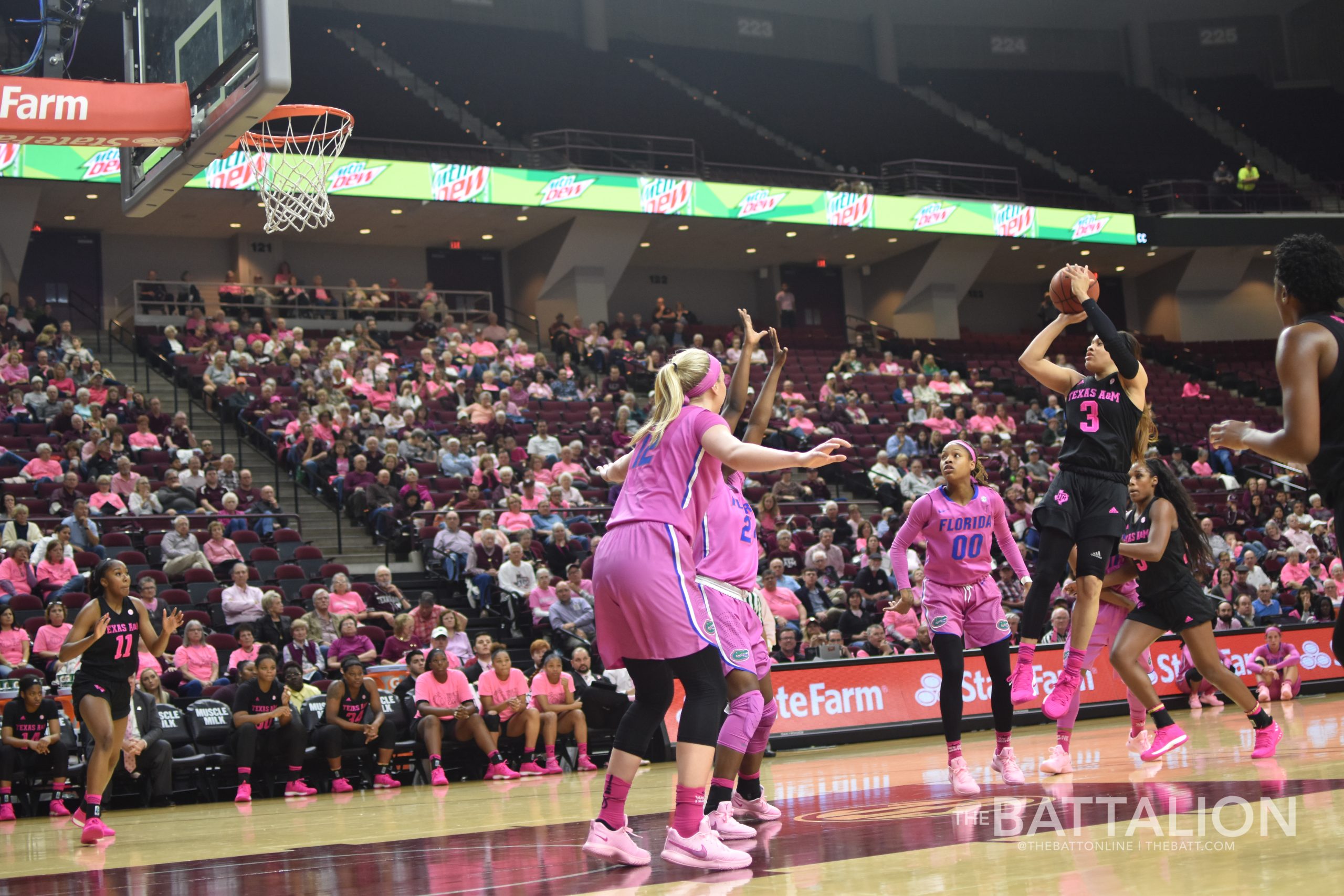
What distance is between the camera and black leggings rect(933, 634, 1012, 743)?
22.4ft

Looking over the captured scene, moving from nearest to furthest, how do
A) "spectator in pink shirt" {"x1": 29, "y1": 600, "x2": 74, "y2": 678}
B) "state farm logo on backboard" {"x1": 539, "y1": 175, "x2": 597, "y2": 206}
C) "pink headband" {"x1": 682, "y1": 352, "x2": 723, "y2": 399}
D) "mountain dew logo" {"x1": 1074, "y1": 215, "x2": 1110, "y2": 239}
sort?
"pink headband" {"x1": 682, "y1": 352, "x2": 723, "y2": 399}
"spectator in pink shirt" {"x1": 29, "y1": 600, "x2": 74, "y2": 678}
"state farm logo on backboard" {"x1": 539, "y1": 175, "x2": 597, "y2": 206}
"mountain dew logo" {"x1": 1074, "y1": 215, "x2": 1110, "y2": 239}

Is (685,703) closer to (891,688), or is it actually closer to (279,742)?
(279,742)

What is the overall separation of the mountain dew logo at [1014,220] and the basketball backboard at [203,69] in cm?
2391

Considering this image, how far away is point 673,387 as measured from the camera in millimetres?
4816

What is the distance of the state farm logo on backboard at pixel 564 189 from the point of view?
25.2 metres

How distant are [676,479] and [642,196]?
2203 centimetres

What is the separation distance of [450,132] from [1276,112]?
24.0 metres

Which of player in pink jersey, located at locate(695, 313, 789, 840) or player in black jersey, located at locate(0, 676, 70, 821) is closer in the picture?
player in pink jersey, located at locate(695, 313, 789, 840)

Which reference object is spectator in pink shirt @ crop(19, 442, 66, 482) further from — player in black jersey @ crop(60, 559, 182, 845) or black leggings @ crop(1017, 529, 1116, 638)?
black leggings @ crop(1017, 529, 1116, 638)

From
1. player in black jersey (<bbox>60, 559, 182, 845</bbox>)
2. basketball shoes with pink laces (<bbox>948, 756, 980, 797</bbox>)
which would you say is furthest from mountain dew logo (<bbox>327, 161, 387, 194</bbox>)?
basketball shoes with pink laces (<bbox>948, 756, 980, 797</bbox>)

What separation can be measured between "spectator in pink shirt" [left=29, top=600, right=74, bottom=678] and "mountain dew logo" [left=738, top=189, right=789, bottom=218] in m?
18.4

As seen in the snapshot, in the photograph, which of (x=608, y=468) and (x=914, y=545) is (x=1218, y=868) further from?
(x=914, y=545)

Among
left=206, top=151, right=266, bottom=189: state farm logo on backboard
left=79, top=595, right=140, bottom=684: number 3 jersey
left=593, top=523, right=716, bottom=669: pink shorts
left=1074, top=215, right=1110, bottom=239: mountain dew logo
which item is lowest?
left=79, top=595, right=140, bottom=684: number 3 jersey

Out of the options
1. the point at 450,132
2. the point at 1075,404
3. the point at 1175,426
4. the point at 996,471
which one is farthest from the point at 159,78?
the point at 1175,426
